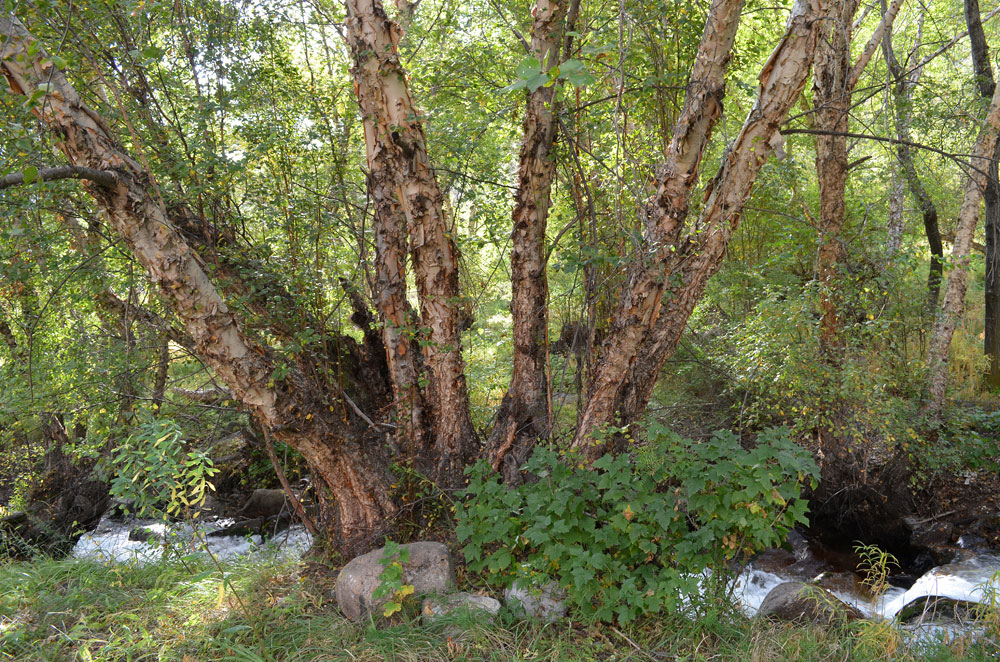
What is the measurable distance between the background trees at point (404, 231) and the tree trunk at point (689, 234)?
0.05ft

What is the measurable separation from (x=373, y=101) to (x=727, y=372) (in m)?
4.16

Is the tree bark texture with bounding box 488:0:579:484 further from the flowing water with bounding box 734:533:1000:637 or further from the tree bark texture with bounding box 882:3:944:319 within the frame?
the tree bark texture with bounding box 882:3:944:319

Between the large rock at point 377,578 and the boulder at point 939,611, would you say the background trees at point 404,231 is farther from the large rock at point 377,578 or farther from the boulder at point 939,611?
the boulder at point 939,611

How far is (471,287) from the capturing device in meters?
5.22

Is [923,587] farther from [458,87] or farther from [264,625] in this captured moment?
[458,87]

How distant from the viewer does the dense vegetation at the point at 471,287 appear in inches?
125

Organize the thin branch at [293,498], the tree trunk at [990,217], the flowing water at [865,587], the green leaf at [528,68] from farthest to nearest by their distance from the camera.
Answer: the tree trunk at [990,217] → the flowing water at [865,587] → the thin branch at [293,498] → the green leaf at [528,68]

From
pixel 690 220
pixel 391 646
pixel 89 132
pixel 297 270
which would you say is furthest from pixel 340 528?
pixel 690 220

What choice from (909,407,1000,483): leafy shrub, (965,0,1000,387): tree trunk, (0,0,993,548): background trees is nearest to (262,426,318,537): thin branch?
(0,0,993,548): background trees

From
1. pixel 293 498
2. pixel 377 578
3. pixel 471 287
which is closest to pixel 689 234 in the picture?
pixel 471 287

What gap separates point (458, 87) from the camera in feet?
15.4

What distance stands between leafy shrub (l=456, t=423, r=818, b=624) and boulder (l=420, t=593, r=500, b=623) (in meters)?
0.14

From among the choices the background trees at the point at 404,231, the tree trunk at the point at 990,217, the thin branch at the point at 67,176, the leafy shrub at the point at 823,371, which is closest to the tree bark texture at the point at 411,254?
the background trees at the point at 404,231

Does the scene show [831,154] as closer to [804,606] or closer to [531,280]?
[531,280]
